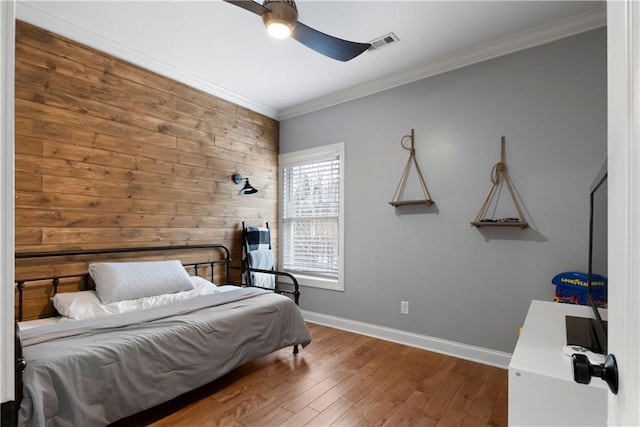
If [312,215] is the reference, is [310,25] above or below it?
above

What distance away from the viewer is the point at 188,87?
128 inches

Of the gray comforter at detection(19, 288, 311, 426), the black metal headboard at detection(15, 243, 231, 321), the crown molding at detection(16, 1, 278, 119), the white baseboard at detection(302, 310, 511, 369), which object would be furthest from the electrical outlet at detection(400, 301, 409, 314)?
the crown molding at detection(16, 1, 278, 119)

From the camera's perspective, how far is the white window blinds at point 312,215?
12.5 feet

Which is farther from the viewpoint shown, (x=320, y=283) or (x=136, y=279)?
(x=320, y=283)

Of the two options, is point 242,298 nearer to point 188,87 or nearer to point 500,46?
point 188,87

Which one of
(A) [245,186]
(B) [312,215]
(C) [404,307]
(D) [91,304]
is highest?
(A) [245,186]

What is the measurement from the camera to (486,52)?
2750mm

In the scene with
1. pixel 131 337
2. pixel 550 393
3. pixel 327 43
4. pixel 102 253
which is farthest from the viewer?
pixel 102 253

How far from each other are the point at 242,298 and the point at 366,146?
6.64ft

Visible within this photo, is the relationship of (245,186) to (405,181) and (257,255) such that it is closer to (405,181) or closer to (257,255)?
(257,255)

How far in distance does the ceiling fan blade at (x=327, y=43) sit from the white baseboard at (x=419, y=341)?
2.54 metres

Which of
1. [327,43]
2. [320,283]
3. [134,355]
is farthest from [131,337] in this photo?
[320,283]

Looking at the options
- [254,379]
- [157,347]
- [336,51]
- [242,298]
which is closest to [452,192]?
[336,51]

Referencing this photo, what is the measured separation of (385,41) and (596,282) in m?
2.22
